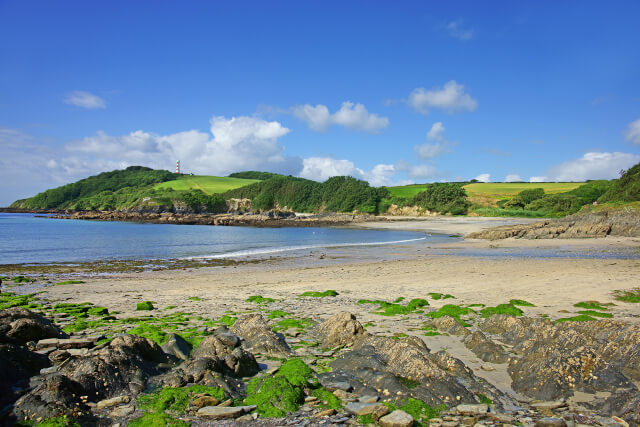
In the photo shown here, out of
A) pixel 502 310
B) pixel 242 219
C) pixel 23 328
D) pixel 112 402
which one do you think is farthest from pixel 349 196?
pixel 112 402

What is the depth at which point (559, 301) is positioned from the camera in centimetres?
1202

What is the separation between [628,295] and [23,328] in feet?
55.0

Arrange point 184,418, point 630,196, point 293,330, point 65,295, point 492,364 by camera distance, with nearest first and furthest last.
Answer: point 184,418
point 492,364
point 293,330
point 65,295
point 630,196

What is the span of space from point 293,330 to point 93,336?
4.41 m

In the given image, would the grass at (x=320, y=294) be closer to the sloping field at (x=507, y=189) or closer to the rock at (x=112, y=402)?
the rock at (x=112, y=402)

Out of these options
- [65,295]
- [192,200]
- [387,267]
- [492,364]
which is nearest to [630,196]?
[387,267]

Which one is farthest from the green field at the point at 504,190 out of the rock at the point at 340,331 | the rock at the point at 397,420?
the rock at the point at 397,420

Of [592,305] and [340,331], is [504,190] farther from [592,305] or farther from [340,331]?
[340,331]

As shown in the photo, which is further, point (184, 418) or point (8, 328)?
point (8, 328)

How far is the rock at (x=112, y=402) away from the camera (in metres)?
5.03

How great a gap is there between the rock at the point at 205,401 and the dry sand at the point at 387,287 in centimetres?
439

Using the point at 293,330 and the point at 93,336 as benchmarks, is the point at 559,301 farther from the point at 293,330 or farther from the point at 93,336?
the point at 93,336

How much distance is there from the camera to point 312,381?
5.98m

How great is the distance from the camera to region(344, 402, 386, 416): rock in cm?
496
